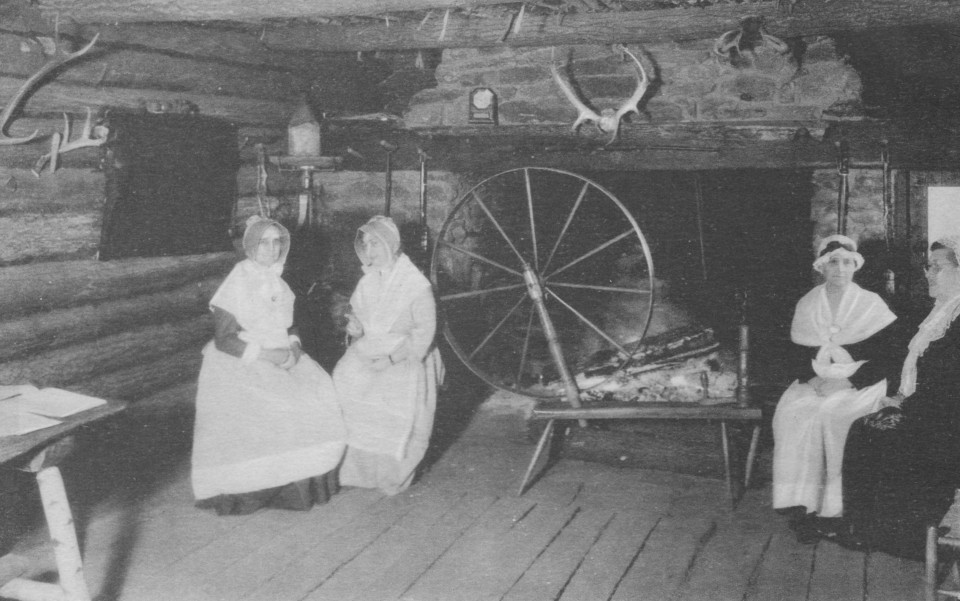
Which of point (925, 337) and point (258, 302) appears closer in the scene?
point (925, 337)

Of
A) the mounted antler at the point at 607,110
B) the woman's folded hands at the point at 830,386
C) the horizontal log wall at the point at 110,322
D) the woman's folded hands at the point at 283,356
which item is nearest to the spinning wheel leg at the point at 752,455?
the woman's folded hands at the point at 830,386

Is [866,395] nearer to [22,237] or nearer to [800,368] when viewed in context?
[800,368]

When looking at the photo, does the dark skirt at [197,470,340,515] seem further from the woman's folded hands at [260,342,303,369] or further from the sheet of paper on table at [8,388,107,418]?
the sheet of paper on table at [8,388,107,418]

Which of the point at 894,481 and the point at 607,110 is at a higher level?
the point at 607,110

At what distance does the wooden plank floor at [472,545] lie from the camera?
3.04 metres

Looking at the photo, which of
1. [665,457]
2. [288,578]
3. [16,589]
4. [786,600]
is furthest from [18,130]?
[786,600]

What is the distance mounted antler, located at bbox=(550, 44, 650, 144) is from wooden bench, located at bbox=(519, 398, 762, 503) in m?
1.69

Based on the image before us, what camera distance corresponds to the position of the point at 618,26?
14.2 feet

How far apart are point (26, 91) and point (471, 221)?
9.34ft

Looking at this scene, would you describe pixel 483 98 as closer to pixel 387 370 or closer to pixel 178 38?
pixel 178 38

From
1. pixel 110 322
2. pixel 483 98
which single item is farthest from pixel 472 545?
pixel 483 98

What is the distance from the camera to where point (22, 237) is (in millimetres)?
3783

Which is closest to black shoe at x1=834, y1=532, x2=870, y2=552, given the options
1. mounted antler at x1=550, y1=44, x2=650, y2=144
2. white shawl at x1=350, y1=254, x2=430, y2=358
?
white shawl at x1=350, y1=254, x2=430, y2=358

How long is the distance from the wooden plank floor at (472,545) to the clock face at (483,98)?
7.54ft
